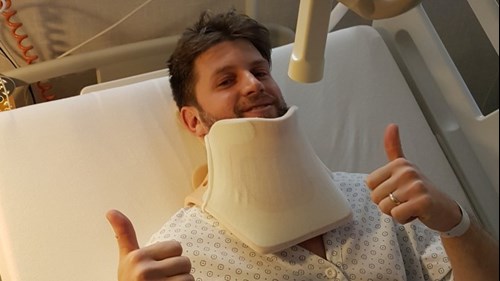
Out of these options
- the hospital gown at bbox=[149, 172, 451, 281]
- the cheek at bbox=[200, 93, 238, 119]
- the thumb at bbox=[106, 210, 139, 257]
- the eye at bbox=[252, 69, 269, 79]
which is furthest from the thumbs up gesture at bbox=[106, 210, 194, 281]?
the eye at bbox=[252, 69, 269, 79]

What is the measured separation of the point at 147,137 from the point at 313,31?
715 mm

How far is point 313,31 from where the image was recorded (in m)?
0.96

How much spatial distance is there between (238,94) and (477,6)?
1.79ft

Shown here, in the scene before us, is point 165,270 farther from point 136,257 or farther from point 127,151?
point 127,151

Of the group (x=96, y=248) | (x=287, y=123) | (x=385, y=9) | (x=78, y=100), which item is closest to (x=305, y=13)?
(x=385, y=9)

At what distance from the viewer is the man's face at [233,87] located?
4.64 ft

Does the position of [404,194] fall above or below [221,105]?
below

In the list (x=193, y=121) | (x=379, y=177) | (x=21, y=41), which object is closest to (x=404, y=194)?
(x=379, y=177)

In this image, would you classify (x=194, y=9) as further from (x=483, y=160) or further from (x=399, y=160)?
(x=483, y=160)

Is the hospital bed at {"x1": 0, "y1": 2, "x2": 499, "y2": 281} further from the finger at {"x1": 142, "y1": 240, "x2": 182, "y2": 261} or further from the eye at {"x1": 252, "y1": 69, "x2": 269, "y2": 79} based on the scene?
the finger at {"x1": 142, "y1": 240, "x2": 182, "y2": 261}

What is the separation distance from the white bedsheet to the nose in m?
0.24

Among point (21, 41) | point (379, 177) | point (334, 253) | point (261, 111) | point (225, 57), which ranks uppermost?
point (21, 41)

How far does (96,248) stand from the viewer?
1386 mm

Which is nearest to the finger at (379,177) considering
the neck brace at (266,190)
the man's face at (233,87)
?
the neck brace at (266,190)
